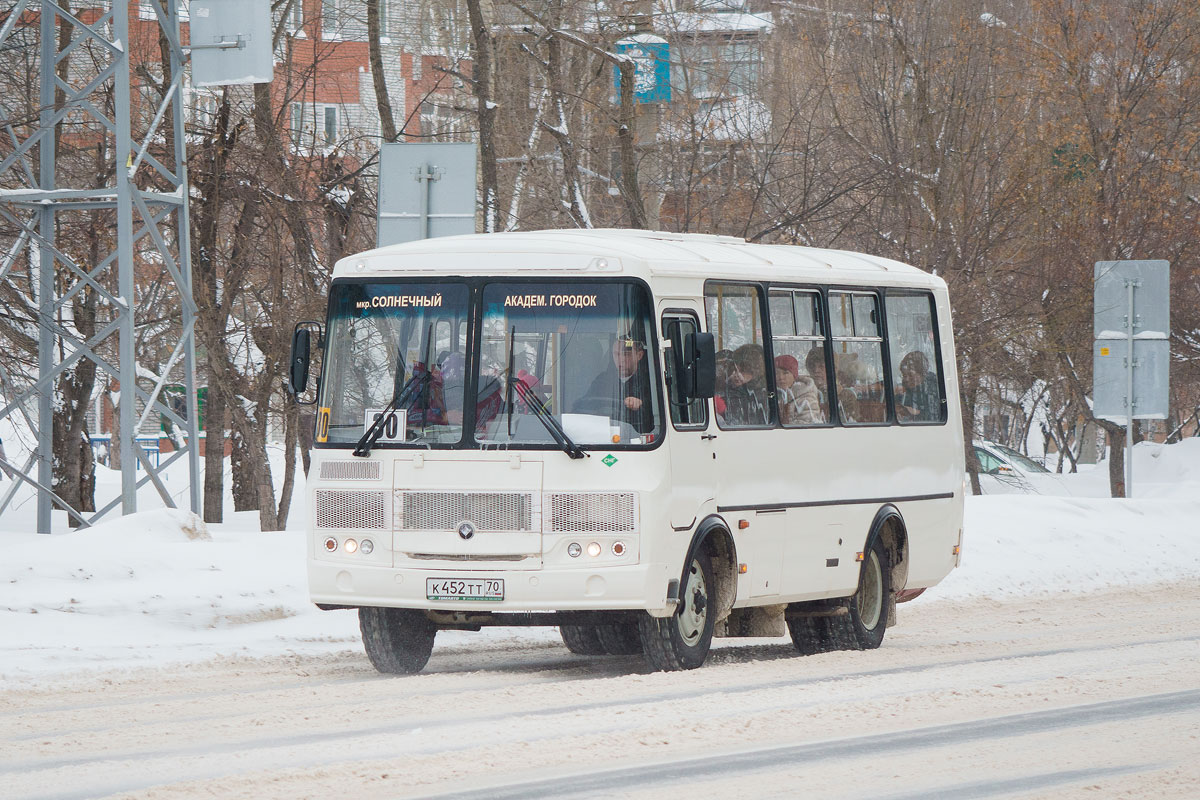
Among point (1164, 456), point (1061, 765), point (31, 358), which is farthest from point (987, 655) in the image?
point (1164, 456)

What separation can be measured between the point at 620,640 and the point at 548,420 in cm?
299

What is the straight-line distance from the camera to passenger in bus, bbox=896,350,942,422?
15.8m

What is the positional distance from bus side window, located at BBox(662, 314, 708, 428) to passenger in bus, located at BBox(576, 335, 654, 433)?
19 cm

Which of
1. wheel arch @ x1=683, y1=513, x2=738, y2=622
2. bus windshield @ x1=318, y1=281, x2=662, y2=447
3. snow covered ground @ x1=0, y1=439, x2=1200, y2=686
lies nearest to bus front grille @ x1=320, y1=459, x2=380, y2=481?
bus windshield @ x1=318, y1=281, x2=662, y2=447

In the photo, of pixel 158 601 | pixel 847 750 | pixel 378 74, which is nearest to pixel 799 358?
pixel 158 601

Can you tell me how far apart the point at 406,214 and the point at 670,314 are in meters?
4.16

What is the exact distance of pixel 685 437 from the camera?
1245 centimetres

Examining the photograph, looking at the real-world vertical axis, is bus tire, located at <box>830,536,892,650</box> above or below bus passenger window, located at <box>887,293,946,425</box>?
below

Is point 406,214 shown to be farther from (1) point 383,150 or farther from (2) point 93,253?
(2) point 93,253

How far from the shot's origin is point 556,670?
A: 1308 centimetres

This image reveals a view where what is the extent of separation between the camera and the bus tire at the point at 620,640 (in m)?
14.2

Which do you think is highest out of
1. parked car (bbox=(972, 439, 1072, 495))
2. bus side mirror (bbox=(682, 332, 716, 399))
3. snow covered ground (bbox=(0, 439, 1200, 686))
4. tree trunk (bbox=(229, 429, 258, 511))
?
bus side mirror (bbox=(682, 332, 716, 399))

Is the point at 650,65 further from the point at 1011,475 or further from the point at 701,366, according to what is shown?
the point at 701,366

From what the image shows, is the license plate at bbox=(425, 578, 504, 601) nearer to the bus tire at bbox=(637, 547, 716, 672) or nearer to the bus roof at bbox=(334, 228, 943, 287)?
the bus tire at bbox=(637, 547, 716, 672)
